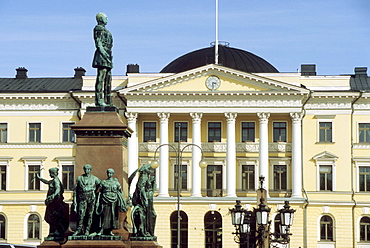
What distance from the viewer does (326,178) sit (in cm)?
6512

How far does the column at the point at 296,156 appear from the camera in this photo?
64.1 metres

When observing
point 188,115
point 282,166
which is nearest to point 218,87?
point 188,115

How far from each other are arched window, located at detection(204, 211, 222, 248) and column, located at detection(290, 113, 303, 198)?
5.69 metres

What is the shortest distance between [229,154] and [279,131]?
4.38 meters

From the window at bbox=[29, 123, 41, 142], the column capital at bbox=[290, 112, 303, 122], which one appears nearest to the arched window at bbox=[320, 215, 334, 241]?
the column capital at bbox=[290, 112, 303, 122]

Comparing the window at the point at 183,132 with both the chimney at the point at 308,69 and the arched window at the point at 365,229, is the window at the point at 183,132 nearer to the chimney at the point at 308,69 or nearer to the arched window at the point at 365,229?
the chimney at the point at 308,69

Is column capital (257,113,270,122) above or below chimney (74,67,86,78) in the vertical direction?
below

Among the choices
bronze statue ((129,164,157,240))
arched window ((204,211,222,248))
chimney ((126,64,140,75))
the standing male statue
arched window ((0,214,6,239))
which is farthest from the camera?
chimney ((126,64,140,75))

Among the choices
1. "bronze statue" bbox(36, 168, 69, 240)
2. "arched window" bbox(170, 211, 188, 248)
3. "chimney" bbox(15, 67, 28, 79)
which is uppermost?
"chimney" bbox(15, 67, 28, 79)

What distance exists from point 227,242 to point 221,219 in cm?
172

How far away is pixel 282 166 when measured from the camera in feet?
215

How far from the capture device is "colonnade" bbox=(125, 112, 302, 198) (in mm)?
64062

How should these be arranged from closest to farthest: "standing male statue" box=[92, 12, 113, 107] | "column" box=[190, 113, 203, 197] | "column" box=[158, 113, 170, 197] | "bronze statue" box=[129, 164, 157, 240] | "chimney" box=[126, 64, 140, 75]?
"bronze statue" box=[129, 164, 157, 240], "standing male statue" box=[92, 12, 113, 107], "column" box=[190, 113, 203, 197], "column" box=[158, 113, 170, 197], "chimney" box=[126, 64, 140, 75]

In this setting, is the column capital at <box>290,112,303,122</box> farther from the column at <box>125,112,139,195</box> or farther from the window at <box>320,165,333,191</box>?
the column at <box>125,112,139,195</box>
